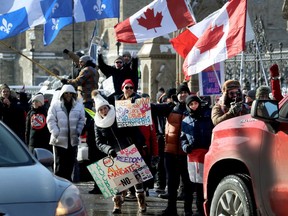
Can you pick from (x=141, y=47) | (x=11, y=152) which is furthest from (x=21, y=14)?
(x=141, y=47)

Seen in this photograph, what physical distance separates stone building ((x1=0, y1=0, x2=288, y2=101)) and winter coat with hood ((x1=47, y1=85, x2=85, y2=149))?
3.94 meters

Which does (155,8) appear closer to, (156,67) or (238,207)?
(238,207)

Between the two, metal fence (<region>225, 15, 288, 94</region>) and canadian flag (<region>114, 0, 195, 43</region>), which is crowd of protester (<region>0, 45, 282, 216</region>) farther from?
metal fence (<region>225, 15, 288, 94</region>)

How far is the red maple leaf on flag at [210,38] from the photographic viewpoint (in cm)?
1469

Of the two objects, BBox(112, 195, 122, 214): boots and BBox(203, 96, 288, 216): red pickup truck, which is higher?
BBox(203, 96, 288, 216): red pickup truck

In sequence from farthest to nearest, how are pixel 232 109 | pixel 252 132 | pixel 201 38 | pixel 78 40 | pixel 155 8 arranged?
1. pixel 78 40
2. pixel 155 8
3. pixel 201 38
4. pixel 232 109
5. pixel 252 132

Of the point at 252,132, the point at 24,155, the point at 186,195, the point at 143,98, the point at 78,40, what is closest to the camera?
the point at 24,155

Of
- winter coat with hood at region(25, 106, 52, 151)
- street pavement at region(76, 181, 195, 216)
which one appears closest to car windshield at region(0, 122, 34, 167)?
street pavement at region(76, 181, 195, 216)

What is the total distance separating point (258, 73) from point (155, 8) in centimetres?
646

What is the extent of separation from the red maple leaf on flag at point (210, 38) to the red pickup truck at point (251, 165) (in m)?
4.73

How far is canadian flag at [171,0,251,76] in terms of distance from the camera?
47.3ft

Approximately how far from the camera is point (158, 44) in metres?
30.1

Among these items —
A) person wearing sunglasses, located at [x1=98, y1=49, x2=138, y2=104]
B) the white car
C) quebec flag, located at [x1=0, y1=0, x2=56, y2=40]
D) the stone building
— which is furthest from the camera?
the stone building

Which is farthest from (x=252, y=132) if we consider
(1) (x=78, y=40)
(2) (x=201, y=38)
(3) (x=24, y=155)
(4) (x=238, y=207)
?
(1) (x=78, y=40)
